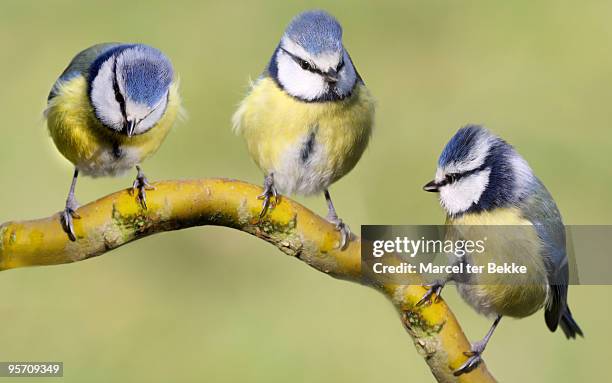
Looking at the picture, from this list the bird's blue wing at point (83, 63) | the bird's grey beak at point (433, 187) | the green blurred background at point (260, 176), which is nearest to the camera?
the bird's grey beak at point (433, 187)

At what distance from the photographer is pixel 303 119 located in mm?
1771

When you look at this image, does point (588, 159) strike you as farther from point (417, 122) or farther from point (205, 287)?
point (205, 287)

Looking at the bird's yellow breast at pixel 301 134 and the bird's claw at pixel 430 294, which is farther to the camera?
the bird's yellow breast at pixel 301 134

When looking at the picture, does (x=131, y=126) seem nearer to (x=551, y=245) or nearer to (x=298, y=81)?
(x=298, y=81)

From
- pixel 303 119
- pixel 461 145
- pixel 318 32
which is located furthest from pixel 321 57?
pixel 461 145

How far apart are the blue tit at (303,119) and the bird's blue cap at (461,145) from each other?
0.29 meters

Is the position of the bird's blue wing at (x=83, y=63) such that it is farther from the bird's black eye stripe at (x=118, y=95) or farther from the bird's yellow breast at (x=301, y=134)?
the bird's yellow breast at (x=301, y=134)

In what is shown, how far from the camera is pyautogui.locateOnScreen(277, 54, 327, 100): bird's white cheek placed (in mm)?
1714

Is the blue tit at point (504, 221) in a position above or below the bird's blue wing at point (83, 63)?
below

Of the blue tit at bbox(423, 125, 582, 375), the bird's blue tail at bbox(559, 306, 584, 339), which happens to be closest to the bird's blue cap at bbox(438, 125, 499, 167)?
the blue tit at bbox(423, 125, 582, 375)

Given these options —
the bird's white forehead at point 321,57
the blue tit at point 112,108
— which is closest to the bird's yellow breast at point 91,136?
the blue tit at point 112,108

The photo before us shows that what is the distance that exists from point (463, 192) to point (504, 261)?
19cm

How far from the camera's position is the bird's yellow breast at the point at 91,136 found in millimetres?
1784

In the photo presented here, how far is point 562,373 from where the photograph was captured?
106 inches
